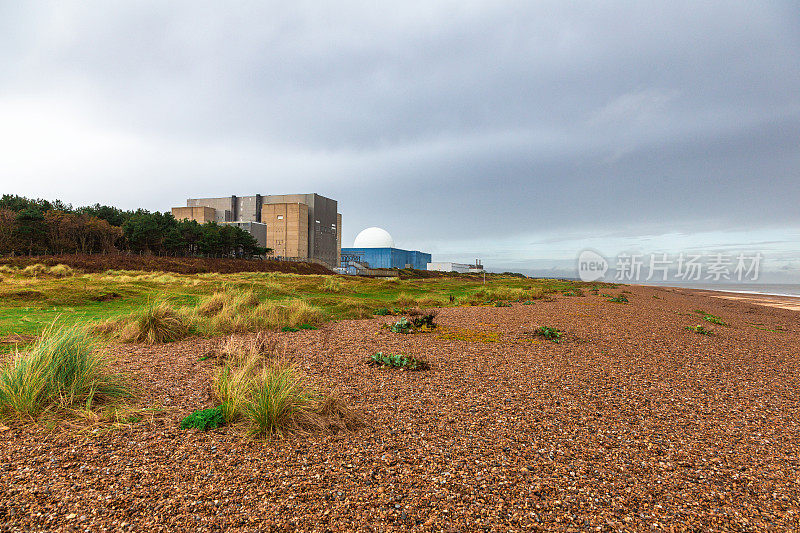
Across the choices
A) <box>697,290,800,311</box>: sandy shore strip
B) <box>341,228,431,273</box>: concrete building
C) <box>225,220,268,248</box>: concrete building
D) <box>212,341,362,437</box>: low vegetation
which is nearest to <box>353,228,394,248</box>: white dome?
<box>341,228,431,273</box>: concrete building

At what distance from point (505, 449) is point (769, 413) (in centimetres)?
357

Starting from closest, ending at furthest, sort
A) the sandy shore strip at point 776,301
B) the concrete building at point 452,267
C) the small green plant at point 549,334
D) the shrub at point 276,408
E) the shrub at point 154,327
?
the shrub at point 276,408, the shrub at point 154,327, the small green plant at point 549,334, the sandy shore strip at point 776,301, the concrete building at point 452,267

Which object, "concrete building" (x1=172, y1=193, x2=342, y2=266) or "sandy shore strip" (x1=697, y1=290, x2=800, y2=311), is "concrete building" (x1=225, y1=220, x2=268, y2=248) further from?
"sandy shore strip" (x1=697, y1=290, x2=800, y2=311)

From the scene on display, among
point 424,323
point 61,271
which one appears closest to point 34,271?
point 61,271

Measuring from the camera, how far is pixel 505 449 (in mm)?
3486

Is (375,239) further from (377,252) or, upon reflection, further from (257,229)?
(257,229)

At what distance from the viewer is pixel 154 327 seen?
324 inches

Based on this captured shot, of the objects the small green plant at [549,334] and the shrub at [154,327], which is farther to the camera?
the small green plant at [549,334]

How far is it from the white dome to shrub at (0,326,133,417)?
9465 cm

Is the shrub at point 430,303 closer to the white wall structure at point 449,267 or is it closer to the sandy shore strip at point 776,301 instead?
the sandy shore strip at point 776,301

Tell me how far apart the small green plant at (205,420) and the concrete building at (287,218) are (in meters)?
79.5

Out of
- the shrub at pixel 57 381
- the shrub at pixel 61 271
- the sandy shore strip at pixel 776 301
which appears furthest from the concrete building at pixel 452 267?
the shrub at pixel 57 381

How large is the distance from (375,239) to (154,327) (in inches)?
3618

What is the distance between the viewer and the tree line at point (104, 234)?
43.3 metres
